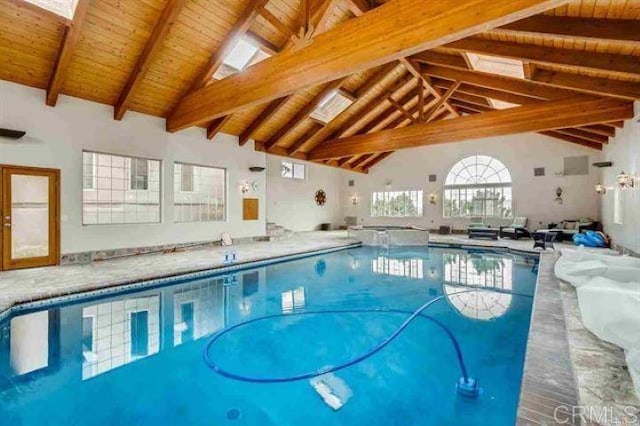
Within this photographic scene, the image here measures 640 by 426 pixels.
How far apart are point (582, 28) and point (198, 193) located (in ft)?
28.7

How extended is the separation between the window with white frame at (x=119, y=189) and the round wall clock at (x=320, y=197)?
321 inches

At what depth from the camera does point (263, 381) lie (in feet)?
8.91

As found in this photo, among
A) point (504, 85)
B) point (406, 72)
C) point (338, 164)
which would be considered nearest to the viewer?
point (504, 85)

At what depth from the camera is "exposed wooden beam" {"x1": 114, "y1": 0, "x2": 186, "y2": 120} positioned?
193 inches

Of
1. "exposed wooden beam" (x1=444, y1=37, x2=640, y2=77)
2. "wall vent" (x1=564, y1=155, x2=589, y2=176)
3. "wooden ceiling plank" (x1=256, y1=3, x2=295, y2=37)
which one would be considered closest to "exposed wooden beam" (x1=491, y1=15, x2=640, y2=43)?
"exposed wooden beam" (x1=444, y1=37, x2=640, y2=77)

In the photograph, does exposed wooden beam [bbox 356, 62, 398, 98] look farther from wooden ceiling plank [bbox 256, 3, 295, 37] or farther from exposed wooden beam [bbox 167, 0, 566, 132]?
exposed wooden beam [bbox 167, 0, 566, 132]

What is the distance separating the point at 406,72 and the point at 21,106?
886cm

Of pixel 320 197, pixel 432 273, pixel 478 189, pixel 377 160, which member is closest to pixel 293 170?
pixel 320 197

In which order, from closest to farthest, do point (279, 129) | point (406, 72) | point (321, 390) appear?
point (321, 390)
point (406, 72)
point (279, 129)

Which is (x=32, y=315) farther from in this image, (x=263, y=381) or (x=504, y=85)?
(x=504, y=85)

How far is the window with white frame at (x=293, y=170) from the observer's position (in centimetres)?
1375

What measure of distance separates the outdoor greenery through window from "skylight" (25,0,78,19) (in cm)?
1288

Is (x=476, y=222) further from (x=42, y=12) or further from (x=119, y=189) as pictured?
(x=42, y=12)

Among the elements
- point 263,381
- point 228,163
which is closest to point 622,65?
point 263,381
